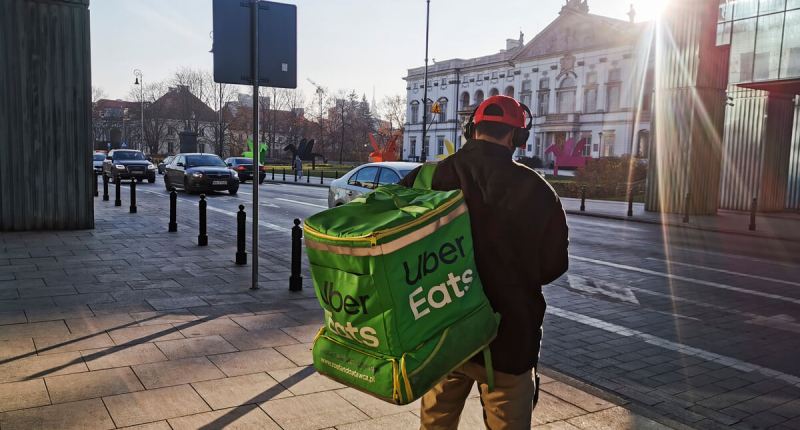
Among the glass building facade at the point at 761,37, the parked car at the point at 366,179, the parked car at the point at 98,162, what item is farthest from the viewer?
the parked car at the point at 98,162

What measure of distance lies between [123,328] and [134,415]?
1942 millimetres

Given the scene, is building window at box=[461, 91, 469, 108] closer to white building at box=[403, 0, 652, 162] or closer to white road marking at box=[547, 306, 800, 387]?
white building at box=[403, 0, 652, 162]

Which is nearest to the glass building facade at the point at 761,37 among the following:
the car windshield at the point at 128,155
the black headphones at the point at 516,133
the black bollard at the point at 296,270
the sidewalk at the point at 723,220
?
the sidewalk at the point at 723,220

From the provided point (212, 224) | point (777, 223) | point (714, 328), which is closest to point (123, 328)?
point (714, 328)

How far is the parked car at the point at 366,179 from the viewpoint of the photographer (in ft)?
39.6

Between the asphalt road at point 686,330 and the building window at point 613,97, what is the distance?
2151 inches

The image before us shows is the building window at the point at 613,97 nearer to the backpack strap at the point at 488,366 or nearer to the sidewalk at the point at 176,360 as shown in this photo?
the sidewalk at the point at 176,360

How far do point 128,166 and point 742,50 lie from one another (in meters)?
25.9

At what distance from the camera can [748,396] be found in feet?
15.1

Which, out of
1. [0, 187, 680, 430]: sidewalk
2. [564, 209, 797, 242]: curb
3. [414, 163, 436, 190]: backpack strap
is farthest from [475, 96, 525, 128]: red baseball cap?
[564, 209, 797, 242]: curb

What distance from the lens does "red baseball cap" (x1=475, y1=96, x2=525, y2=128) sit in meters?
2.51

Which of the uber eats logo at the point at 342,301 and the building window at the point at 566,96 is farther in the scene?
the building window at the point at 566,96

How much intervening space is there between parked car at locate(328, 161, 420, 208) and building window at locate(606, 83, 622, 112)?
55.9 m

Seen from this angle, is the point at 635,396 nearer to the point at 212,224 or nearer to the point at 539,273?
the point at 539,273
